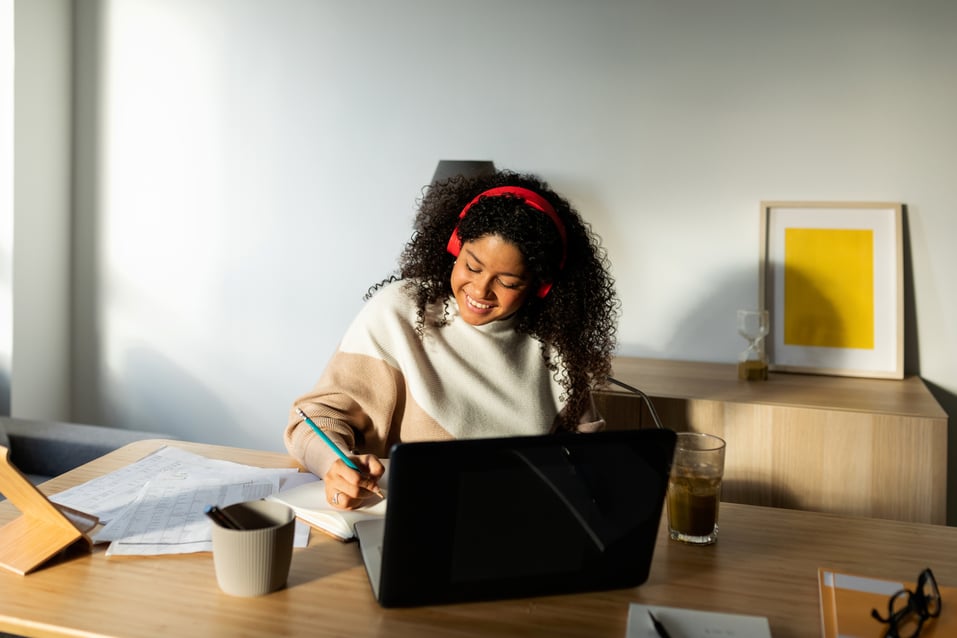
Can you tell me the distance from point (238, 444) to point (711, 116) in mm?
2191

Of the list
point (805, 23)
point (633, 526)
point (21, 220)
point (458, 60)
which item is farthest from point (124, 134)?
point (633, 526)

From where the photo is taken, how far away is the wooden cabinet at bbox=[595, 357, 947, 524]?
2127 millimetres

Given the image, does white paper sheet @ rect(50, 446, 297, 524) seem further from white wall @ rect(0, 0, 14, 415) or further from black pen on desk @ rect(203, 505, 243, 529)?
white wall @ rect(0, 0, 14, 415)

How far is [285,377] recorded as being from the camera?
3328 millimetres

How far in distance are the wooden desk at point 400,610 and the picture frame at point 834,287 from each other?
1.41 meters

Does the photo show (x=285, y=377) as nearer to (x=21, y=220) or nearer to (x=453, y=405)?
(x=21, y=220)

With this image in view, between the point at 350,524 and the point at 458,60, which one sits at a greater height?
the point at 458,60

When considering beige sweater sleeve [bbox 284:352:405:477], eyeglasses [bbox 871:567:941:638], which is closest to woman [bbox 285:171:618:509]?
beige sweater sleeve [bbox 284:352:405:477]

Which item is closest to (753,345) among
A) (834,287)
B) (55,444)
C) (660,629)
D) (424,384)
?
(834,287)

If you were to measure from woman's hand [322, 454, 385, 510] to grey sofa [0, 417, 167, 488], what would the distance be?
5.45 feet

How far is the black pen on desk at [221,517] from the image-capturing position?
1.05 metres

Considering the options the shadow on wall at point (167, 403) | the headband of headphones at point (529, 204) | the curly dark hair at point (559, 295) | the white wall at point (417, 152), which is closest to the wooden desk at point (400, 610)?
the curly dark hair at point (559, 295)

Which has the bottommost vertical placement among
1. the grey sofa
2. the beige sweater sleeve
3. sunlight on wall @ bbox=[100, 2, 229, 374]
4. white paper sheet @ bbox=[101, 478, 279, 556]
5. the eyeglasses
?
the grey sofa

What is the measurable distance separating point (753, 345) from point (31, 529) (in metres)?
2.02
